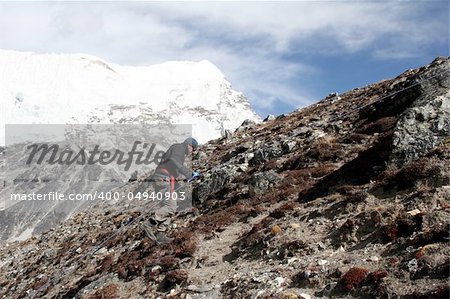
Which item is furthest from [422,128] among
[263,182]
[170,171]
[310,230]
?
[170,171]

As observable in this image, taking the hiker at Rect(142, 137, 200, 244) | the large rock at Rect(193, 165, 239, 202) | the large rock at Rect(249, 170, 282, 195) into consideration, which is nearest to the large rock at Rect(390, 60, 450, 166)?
the large rock at Rect(249, 170, 282, 195)

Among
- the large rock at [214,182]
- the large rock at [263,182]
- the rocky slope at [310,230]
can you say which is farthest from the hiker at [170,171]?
the large rock at [263,182]

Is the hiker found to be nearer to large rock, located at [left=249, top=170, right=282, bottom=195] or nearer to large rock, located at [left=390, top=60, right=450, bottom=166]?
large rock, located at [left=249, top=170, right=282, bottom=195]

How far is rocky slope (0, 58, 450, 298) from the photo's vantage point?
38.8ft

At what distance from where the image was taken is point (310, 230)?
49.8 feet

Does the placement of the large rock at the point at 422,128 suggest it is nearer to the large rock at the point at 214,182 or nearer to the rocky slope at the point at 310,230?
the rocky slope at the point at 310,230

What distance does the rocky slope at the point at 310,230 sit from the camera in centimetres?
1183

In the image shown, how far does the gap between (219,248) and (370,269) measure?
6698 millimetres

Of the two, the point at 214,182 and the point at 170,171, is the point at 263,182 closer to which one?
the point at 214,182

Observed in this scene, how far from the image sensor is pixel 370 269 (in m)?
11.6

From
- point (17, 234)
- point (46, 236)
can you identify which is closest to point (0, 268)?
point (46, 236)

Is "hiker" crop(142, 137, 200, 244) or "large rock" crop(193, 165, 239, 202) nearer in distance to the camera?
"hiker" crop(142, 137, 200, 244)

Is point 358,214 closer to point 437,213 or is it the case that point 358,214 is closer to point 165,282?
point 437,213

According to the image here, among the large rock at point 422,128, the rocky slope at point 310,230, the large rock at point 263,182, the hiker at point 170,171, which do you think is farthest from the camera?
the hiker at point 170,171
